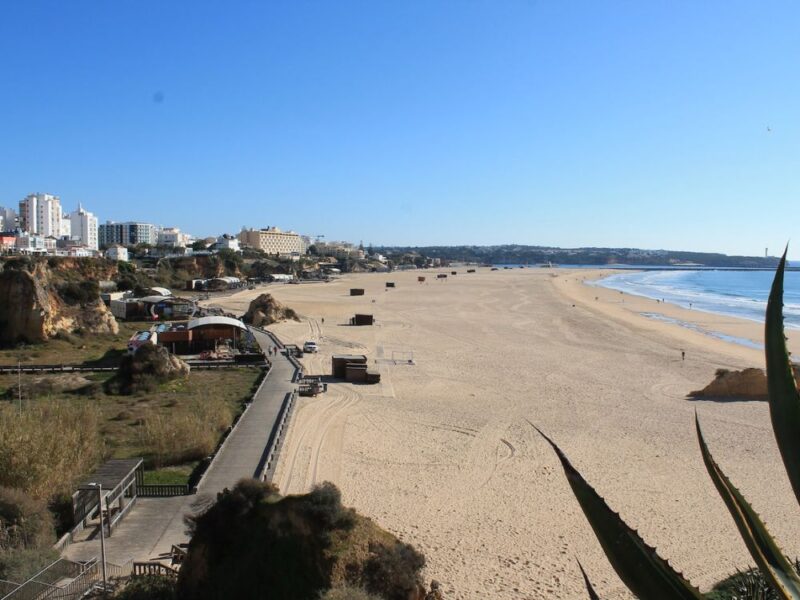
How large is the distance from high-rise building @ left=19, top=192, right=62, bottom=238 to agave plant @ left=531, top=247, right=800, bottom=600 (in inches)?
6762

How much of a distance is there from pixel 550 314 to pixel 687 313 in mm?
13713

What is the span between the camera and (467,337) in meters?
40.3

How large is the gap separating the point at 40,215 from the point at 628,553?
177826 mm

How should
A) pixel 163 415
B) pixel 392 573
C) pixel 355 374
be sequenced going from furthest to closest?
1. pixel 355 374
2. pixel 163 415
3. pixel 392 573

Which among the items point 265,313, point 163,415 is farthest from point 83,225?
point 163,415

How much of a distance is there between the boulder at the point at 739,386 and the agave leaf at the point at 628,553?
2552 centimetres

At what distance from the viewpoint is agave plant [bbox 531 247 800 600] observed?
221 cm

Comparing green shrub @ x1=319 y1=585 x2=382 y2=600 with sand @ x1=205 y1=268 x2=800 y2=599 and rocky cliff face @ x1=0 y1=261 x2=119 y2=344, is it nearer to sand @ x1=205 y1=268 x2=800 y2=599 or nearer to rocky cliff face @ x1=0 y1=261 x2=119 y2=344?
sand @ x1=205 y1=268 x2=800 y2=599

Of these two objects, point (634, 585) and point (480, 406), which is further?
point (480, 406)

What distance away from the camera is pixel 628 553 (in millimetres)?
Answer: 2416

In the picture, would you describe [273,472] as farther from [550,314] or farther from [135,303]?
[550,314]

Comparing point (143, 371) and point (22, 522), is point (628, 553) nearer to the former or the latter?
point (22, 522)

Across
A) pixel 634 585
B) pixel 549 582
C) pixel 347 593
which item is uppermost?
pixel 634 585

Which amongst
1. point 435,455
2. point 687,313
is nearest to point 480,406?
point 435,455
